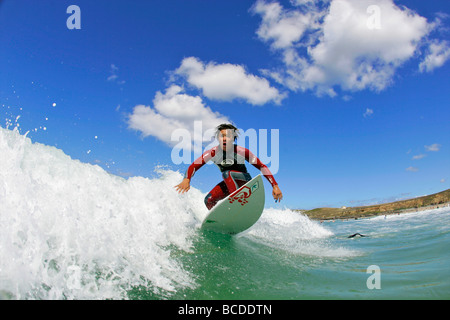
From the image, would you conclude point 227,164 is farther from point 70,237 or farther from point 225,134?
point 70,237

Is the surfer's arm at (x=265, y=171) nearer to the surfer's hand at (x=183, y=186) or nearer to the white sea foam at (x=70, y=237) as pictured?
the surfer's hand at (x=183, y=186)

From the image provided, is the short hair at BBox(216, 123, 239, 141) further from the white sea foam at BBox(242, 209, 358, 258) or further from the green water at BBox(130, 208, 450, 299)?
the white sea foam at BBox(242, 209, 358, 258)

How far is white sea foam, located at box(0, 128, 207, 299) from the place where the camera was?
2.58 m

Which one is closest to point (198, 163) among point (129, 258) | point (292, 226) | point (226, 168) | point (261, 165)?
point (226, 168)

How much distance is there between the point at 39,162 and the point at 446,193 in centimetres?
6511

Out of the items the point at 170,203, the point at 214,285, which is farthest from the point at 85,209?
the point at 170,203

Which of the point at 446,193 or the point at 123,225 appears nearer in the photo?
the point at 123,225

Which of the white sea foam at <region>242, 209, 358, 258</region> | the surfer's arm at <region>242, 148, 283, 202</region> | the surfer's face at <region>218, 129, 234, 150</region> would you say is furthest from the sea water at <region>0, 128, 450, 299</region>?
the white sea foam at <region>242, 209, 358, 258</region>

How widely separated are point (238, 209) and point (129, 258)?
3.38 metres

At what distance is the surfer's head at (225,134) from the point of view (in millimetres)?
6906

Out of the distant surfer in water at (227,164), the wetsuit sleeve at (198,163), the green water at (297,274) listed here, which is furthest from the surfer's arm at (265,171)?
the green water at (297,274)
